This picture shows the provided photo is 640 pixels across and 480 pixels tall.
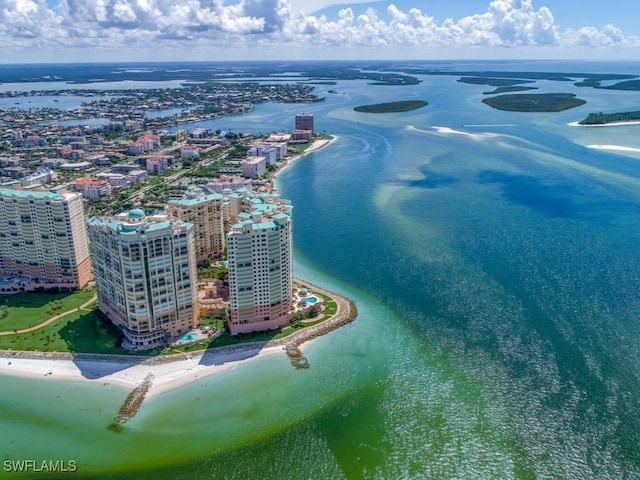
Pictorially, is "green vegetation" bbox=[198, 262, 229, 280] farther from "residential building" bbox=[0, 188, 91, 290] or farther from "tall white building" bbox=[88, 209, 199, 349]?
"residential building" bbox=[0, 188, 91, 290]

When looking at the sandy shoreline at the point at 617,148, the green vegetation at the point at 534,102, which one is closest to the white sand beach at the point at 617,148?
the sandy shoreline at the point at 617,148

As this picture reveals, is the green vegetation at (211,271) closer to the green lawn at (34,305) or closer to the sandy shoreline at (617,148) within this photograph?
the green lawn at (34,305)

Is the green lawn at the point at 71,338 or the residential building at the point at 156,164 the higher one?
the residential building at the point at 156,164

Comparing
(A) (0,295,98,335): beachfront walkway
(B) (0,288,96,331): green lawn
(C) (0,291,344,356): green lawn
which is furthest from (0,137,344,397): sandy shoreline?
(B) (0,288,96,331): green lawn

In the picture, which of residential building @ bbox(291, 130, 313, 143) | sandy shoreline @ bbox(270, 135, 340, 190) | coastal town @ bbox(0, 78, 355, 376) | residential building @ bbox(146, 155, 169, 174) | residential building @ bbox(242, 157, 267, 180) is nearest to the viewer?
coastal town @ bbox(0, 78, 355, 376)

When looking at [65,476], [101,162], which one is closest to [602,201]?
[65,476]

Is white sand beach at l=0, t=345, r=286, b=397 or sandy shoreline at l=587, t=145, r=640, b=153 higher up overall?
sandy shoreline at l=587, t=145, r=640, b=153

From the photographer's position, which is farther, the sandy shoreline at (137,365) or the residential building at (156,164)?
the residential building at (156,164)
